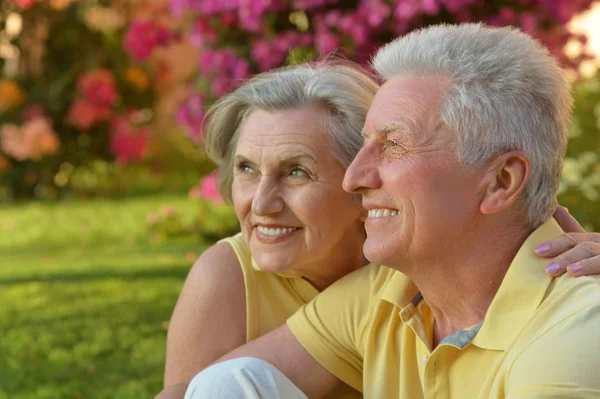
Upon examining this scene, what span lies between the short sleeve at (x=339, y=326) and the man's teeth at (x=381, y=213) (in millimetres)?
381

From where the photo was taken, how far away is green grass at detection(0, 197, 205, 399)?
4520 millimetres

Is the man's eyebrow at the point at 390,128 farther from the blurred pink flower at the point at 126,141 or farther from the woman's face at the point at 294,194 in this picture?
the blurred pink flower at the point at 126,141

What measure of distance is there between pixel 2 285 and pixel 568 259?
15.7 ft

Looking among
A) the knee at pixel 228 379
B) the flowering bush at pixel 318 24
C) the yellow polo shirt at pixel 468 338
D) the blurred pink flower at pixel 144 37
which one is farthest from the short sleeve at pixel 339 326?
the blurred pink flower at pixel 144 37

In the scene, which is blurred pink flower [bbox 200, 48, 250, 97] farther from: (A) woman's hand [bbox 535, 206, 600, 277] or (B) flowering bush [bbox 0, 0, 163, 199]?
(A) woman's hand [bbox 535, 206, 600, 277]

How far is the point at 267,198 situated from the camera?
2820 millimetres

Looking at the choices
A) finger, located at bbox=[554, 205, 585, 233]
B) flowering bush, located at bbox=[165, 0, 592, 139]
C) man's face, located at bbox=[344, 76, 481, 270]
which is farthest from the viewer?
flowering bush, located at bbox=[165, 0, 592, 139]

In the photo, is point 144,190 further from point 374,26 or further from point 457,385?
point 457,385

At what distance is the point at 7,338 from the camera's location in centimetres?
511

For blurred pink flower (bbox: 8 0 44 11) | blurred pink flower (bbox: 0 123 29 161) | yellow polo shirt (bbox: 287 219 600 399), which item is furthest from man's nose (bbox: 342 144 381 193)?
blurred pink flower (bbox: 8 0 44 11)

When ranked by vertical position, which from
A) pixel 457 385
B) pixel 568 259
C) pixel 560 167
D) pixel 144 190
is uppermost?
pixel 560 167

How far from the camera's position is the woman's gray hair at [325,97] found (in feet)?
9.38

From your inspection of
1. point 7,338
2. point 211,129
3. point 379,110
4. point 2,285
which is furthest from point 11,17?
point 379,110

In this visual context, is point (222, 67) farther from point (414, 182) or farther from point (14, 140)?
point (414, 182)
